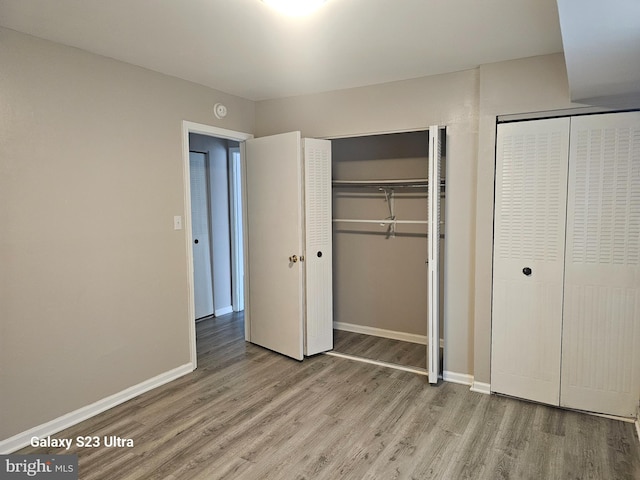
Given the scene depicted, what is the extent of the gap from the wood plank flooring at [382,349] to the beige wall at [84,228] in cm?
163

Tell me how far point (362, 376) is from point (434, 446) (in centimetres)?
107

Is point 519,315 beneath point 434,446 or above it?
above

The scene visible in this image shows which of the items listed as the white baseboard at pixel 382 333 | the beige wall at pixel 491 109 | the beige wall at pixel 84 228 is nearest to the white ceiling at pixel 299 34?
the beige wall at pixel 491 109

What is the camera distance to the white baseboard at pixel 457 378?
338cm

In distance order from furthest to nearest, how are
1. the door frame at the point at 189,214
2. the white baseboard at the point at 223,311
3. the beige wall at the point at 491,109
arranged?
the white baseboard at the point at 223,311, the door frame at the point at 189,214, the beige wall at the point at 491,109

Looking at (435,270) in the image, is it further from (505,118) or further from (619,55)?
(619,55)

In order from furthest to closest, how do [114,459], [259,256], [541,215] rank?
1. [259,256]
2. [541,215]
3. [114,459]

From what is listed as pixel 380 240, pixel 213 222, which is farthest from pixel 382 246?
pixel 213 222

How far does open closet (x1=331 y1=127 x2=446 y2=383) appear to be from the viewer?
4.20m

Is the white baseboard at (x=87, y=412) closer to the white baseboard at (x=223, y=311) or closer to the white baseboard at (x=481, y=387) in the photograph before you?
the white baseboard at (x=223, y=311)

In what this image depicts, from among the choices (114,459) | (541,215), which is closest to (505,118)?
(541,215)

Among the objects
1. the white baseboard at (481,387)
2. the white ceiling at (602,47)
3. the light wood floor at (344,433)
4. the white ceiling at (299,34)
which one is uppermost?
the white ceiling at (299,34)

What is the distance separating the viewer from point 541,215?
2.95 meters

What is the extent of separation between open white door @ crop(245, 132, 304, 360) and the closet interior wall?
0.99 meters
